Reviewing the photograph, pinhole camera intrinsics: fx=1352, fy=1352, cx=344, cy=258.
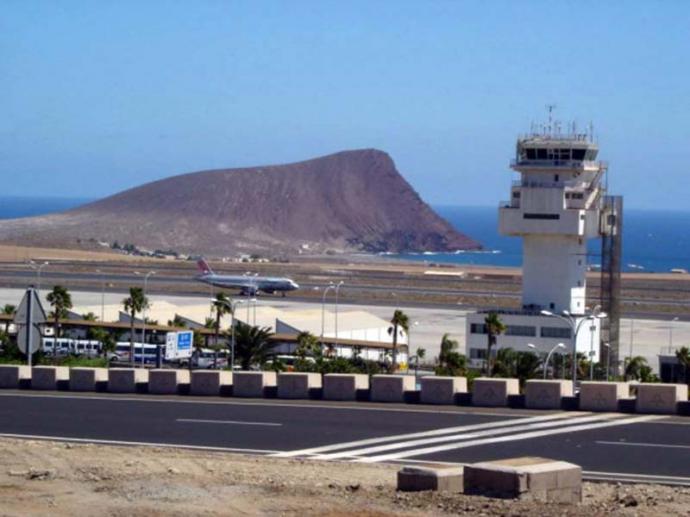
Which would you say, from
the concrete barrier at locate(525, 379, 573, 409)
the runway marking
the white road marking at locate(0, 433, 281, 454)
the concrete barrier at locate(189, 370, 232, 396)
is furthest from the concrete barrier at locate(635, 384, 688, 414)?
the concrete barrier at locate(189, 370, 232, 396)

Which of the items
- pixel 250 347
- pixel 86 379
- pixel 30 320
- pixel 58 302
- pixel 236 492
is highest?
pixel 58 302

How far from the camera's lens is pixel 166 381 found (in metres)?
25.6

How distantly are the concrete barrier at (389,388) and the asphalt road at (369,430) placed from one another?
508mm

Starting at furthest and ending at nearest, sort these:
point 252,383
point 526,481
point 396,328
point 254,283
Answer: point 254,283 < point 396,328 < point 252,383 < point 526,481

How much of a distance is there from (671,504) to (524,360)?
34657 mm

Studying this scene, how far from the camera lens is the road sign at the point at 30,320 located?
23.1 metres

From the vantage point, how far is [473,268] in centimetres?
17150

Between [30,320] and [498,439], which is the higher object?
[30,320]

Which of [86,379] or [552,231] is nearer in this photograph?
[86,379]

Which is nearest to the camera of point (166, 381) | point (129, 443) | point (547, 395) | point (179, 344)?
point (129, 443)

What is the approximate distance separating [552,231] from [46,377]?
3897 centimetres

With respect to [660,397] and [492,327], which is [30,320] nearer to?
[660,397]

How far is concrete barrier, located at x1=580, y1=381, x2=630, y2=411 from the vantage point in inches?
882

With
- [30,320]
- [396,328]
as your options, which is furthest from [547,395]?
[396,328]
